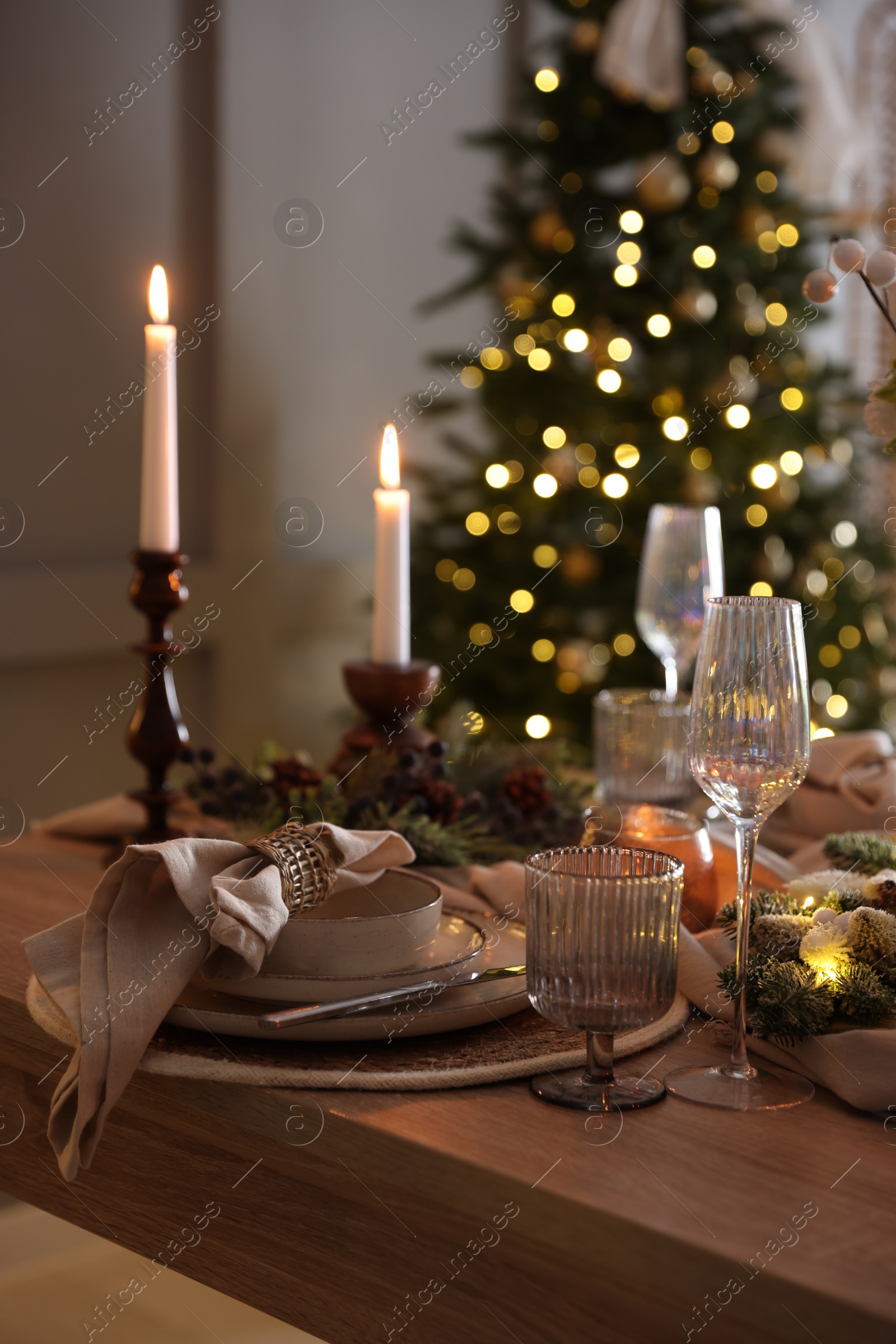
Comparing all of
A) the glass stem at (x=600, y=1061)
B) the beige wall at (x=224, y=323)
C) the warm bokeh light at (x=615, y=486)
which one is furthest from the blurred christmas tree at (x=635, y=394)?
the glass stem at (x=600, y=1061)

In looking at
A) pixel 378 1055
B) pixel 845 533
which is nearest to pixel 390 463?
pixel 378 1055

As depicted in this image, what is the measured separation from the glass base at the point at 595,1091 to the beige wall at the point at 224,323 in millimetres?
1752

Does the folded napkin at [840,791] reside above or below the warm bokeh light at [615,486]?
below

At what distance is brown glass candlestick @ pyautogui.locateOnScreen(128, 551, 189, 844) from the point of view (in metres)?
1.17

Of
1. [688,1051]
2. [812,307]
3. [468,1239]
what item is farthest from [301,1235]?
[812,307]

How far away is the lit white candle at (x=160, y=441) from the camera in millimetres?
1159

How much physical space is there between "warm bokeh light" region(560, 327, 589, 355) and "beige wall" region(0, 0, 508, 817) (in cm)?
57

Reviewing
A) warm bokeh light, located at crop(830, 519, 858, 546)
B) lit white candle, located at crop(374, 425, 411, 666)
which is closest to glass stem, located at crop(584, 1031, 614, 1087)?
lit white candle, located at crop(374, 425, 411, 666)

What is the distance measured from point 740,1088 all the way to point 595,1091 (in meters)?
0.09

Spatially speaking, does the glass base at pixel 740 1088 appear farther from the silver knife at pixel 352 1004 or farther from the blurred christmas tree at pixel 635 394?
the blurred christmas tree at pixel 635 394

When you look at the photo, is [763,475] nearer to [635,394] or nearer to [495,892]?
[635,394]

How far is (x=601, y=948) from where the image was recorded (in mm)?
666

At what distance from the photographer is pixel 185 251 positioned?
2.53m

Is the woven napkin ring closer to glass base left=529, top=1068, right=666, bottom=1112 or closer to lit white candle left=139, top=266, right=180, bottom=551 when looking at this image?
glass base left=529, top=1068, right=666, bottom=1112
